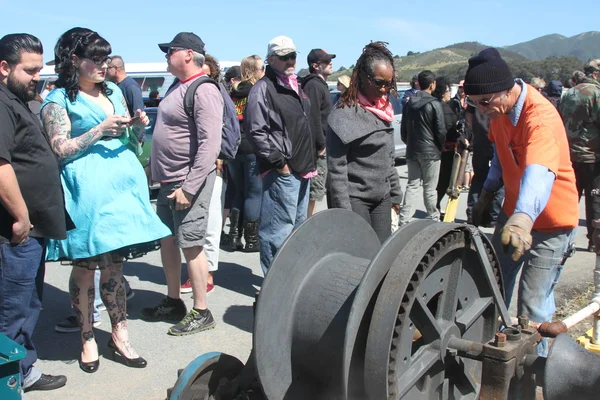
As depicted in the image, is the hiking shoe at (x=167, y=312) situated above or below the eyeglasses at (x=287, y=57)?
below

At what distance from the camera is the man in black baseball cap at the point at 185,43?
4180 millimetres

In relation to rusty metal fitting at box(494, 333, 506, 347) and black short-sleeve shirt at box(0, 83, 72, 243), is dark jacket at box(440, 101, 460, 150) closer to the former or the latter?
black short-sleeve shirt at box(0, 83, 72, 243)

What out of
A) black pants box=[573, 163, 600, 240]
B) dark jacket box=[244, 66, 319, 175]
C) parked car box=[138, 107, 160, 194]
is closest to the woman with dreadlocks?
dark jacket box=[244, 66, 319, 175]

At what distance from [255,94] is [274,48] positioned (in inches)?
14.5

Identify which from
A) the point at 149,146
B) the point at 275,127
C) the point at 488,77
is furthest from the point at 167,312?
→ the point at 149,146

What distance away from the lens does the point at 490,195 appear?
141 inches

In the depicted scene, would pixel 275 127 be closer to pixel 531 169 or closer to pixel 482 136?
pixel 531 169

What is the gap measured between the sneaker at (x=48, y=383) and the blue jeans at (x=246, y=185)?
2945 millimetres

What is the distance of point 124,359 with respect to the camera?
3.93 metres

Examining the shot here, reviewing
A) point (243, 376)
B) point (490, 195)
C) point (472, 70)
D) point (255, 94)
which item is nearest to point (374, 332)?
point (243, 376)

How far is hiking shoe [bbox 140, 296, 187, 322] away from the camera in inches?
181

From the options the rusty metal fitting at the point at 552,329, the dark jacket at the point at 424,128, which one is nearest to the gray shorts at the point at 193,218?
the rusty metal fitting at the point at 552,329

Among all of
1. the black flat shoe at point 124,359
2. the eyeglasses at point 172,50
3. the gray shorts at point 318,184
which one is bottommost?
the black flat shoe at point 124,359

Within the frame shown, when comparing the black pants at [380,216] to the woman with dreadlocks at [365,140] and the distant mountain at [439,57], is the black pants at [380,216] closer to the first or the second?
the woman with dreadlocks at [365,140]
